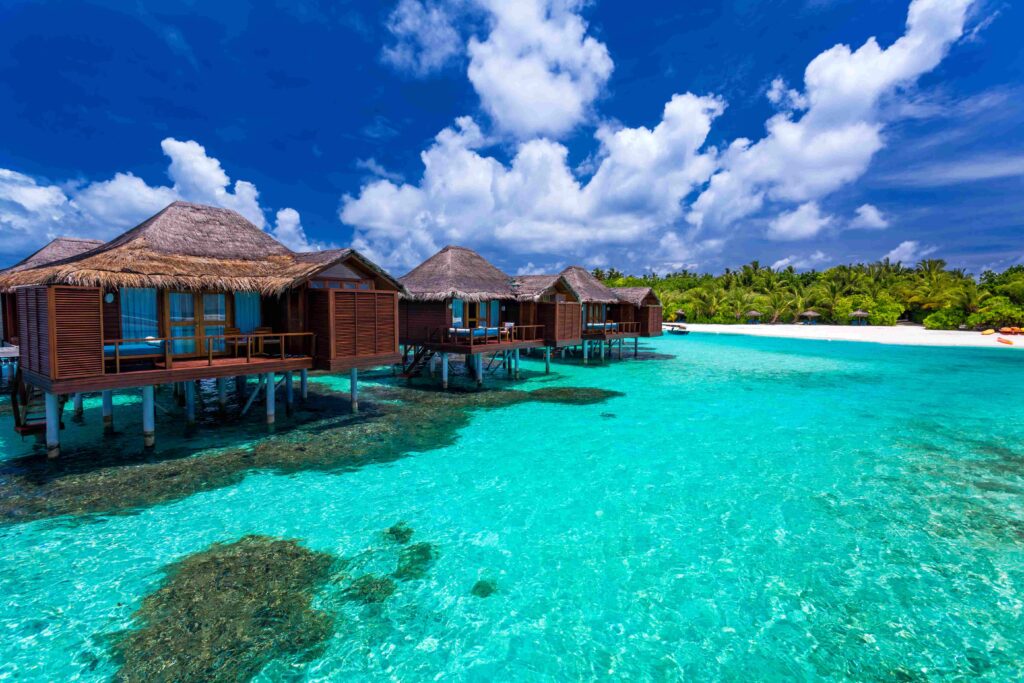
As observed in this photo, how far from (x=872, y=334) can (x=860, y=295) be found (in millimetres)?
15852

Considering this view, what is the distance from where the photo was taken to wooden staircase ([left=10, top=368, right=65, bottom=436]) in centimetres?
1265

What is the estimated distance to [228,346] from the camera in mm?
14828

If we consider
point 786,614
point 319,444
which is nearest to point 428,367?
point 319,444

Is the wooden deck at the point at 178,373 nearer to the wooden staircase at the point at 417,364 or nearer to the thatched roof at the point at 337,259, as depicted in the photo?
the thatched roof at the point at 337,259

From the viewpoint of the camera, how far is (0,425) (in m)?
15.0

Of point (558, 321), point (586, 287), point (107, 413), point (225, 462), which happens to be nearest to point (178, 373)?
point (225, 462)

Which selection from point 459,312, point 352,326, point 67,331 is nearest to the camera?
point 67,331

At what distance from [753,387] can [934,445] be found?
973 cm

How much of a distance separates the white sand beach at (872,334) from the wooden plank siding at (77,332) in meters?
58.8

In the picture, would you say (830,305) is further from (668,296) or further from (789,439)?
(789,439)

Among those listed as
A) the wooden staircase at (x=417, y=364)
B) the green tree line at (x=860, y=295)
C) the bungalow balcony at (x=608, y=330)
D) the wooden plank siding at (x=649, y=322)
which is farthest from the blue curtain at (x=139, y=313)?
the green tree line at (x=860, y=295)

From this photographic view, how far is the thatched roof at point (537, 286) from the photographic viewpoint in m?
25.7

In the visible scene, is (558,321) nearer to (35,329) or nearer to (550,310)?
(550,310)

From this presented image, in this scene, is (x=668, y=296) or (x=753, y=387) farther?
(x=668, y=296)
